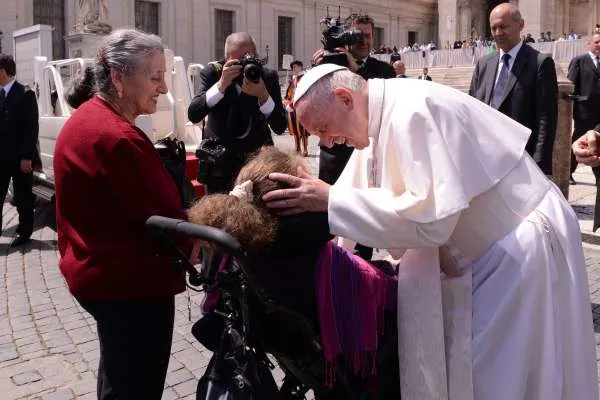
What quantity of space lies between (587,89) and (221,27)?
102 feet

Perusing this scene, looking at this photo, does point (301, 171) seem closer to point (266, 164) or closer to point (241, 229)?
point (266, 164)

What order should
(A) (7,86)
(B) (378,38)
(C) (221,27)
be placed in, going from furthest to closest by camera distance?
(B) (378,38)
(C) (221,27)
(A) (7,86)

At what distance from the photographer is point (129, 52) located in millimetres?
2248

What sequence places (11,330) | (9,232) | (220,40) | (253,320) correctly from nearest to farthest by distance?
(253,320), (11,330), (9,232), (220,40)

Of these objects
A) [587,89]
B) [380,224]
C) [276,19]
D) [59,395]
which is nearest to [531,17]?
[276,19]

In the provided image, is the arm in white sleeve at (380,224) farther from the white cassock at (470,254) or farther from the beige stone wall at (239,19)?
the beige stone wall at (239,19)

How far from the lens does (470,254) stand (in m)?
2.11

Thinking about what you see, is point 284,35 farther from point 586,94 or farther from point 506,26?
point 506,26

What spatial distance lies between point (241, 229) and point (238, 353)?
1.16 ft

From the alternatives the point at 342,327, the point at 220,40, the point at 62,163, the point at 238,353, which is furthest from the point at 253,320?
the point at 220,40

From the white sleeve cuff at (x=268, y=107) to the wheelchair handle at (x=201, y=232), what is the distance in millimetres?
2492

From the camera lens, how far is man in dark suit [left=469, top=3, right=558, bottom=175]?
4699mm

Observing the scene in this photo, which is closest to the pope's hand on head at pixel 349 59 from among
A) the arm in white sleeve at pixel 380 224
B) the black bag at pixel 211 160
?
the black bag at pixel 211 160

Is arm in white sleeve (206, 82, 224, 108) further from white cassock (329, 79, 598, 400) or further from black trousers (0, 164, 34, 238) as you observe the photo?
black trousers (0, 164, 34, 238)
